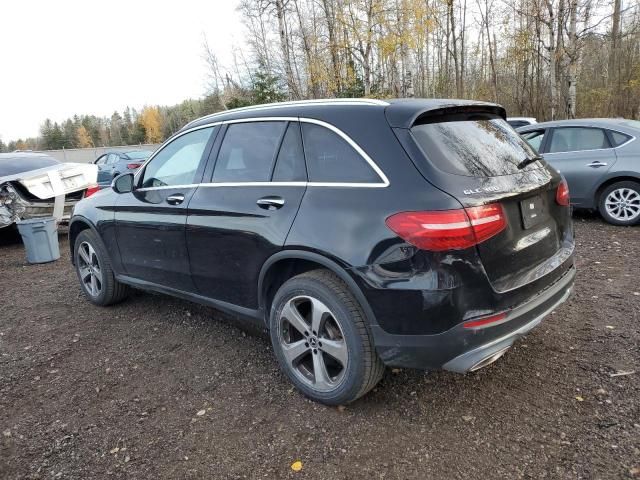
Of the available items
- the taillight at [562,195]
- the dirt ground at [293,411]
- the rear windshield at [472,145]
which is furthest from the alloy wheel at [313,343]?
the taillight at [562,195]

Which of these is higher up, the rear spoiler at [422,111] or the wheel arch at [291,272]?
the rear spoiler at [422,111]

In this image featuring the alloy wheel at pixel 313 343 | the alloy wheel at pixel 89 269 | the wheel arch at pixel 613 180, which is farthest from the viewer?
the wheel arch at pixel 613 180

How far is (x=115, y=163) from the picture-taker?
19.1 m

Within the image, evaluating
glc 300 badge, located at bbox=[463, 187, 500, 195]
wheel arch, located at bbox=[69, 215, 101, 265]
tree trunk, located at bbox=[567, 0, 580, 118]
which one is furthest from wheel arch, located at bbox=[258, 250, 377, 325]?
tree trunk, located at bbox=[567, 0, 580, 118]

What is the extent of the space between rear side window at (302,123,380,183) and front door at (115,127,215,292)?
1055 millimetres

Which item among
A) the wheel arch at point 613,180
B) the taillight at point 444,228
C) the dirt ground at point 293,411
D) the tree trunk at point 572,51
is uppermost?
the tree trunk at point 572,51

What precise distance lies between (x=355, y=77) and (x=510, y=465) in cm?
1931

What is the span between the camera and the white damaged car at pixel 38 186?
745 cm

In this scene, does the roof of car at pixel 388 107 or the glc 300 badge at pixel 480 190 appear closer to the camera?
the glc 300 badge at pixel 480 190

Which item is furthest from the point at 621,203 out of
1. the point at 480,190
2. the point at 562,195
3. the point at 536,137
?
the point at 480,190

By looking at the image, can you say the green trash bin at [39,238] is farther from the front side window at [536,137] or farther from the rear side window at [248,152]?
the front side window at [536,137]

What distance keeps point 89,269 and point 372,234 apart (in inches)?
143

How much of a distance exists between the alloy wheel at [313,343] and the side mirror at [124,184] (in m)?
2.19

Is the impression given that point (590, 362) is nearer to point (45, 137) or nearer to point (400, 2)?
point (400, 2)
